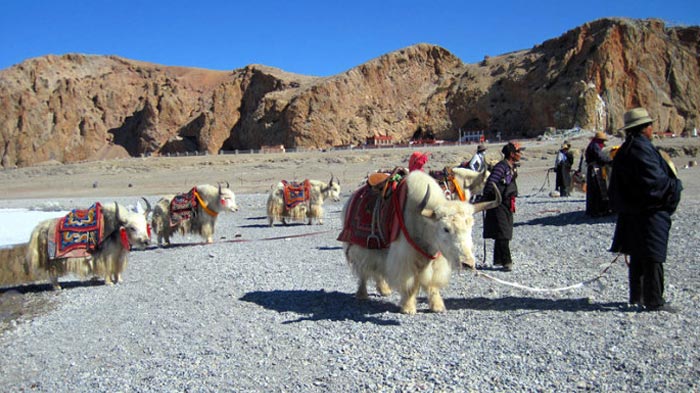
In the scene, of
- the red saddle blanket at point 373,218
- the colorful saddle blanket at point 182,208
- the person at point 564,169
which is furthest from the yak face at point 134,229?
the person at point 564,169

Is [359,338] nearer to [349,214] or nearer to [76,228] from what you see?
[349,214]

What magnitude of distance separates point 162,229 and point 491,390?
9932 millimetres

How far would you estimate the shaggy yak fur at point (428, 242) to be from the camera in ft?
17.6

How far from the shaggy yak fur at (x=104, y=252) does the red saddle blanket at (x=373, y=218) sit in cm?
359

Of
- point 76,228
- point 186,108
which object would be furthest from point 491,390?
point 186,108

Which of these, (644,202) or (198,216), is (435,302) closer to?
(644,202)

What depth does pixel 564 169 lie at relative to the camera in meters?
18.0

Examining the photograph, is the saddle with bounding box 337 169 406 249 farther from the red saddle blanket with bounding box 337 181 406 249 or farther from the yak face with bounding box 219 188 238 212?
the yak face with bounding box 219 188 238 212

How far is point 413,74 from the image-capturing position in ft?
240

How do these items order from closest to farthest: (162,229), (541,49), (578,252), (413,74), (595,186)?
(578,252), (595,186), (162,229), (541,49), (413,74)

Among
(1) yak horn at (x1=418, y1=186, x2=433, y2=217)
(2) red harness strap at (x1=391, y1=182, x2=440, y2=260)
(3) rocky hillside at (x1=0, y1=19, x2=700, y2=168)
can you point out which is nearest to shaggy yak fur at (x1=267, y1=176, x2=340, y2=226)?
(2) red harness strap at (x1=391, y1=182, x2=440, y2=260)

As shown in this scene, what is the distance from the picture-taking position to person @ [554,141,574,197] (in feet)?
58.3

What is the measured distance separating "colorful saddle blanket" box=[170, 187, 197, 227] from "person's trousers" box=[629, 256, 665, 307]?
923 cm

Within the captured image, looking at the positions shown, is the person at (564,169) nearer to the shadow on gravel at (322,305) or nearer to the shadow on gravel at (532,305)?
the shadow on gravel at (532,305)
